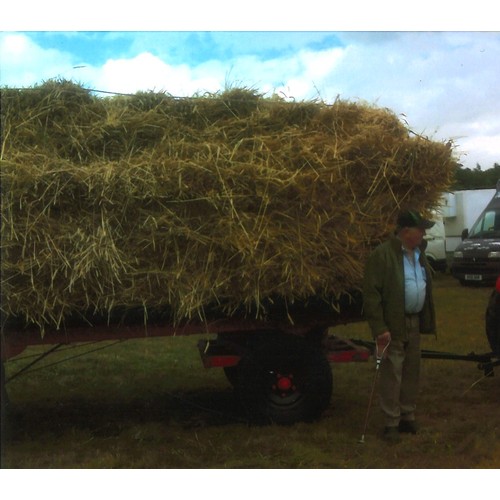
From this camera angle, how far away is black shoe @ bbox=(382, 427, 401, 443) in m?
4.96

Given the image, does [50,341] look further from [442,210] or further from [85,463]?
[442,210]

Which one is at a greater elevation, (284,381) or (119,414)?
(284,381)

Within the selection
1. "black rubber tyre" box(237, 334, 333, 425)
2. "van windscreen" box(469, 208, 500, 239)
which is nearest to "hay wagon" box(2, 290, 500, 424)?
"black rubber tyre" box(237, 334, 333, 425)

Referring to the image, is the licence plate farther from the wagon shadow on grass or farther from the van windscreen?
the wagon shadow on grass

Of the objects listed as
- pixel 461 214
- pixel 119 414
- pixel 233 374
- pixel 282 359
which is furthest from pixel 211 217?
pixel 461 214

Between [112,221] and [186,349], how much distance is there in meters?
1.62

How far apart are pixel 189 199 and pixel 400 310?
1.66 m

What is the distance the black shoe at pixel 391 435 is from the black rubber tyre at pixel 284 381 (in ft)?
1.53

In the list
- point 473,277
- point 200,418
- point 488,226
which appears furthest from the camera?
point 488,226

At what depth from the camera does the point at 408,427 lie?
5180mm

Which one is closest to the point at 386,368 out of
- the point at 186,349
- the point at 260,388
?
the point at 260,388

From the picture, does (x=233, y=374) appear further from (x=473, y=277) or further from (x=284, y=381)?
(x=473, y=277)

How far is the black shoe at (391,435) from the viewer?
16.3 feet

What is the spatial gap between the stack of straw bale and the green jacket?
0.49 ft
